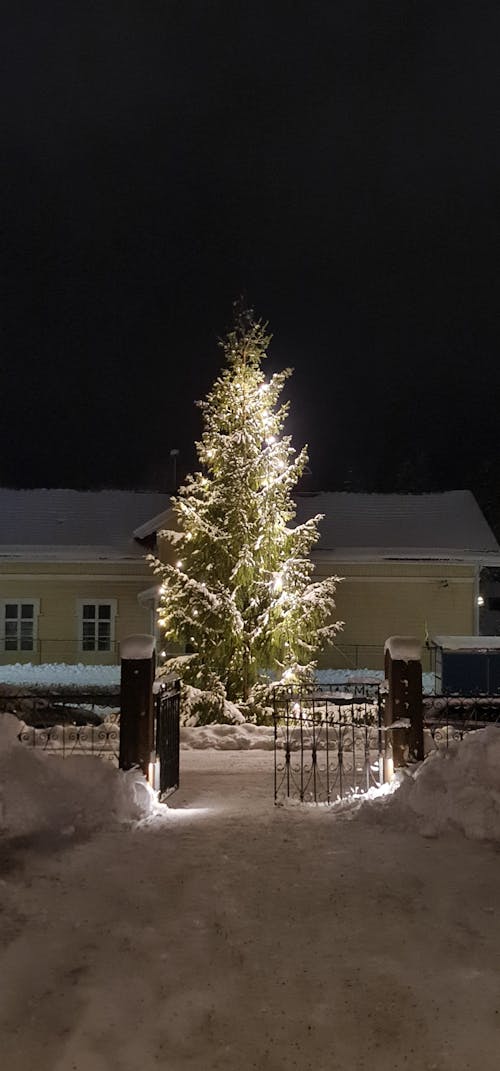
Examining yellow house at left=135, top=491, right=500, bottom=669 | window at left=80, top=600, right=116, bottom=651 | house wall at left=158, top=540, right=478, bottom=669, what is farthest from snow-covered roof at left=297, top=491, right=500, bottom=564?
window at left=80, top=600, right=116, bottom=651

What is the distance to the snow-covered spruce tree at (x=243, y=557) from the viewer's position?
2142 cm

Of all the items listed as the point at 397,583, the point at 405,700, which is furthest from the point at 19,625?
the point at 405,700

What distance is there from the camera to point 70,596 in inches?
1341

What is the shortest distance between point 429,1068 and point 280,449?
18.4 meters

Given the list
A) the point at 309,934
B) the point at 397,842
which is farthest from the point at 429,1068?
the point at 397,842

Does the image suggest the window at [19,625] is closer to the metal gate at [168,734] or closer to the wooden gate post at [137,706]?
the metal gate at [168,734]

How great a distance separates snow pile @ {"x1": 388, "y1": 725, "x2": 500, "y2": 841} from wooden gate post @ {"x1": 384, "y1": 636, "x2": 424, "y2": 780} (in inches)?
67.2

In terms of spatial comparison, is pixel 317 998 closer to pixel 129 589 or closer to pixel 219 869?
pixel 219 869

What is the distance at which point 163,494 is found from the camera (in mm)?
40750

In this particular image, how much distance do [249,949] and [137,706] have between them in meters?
5.42

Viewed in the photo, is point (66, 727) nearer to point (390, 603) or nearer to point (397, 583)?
point (390, 603)

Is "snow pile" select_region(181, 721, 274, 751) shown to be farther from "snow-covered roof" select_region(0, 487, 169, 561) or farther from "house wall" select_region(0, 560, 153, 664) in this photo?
"snow-covered roof" select_region(0, 487, 169, 561)

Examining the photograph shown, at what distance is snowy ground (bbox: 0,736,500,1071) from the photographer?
184 inches

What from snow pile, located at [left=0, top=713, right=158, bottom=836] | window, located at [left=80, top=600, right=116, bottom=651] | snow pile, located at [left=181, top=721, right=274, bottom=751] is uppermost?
window, located at [left=80, top=600, right=116, bottom=651]
